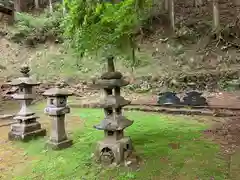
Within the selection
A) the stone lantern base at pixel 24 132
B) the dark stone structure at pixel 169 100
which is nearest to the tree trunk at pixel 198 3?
the dark stone structure at pixel 169 100

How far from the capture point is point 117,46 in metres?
5.14

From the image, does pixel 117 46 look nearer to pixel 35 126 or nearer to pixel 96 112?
pixel 35 126

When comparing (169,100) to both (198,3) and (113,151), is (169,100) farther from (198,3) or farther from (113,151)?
(198,3)

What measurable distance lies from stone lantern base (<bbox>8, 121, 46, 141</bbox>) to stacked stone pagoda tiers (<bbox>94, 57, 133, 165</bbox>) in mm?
2461

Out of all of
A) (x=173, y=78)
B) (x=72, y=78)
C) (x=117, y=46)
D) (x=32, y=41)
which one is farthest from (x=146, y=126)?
(x=32, y=41)

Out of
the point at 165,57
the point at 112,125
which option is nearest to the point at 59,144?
the point at 112,125

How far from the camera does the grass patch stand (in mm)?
4875

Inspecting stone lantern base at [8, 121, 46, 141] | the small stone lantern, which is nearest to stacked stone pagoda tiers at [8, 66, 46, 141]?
stone lantern base at [8, 121, 46, 141]

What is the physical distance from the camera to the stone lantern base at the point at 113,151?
5.21 meters

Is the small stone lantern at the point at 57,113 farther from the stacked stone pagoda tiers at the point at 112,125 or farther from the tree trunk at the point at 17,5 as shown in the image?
the tree trunk at the point at 17,5

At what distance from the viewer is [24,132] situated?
7168mm

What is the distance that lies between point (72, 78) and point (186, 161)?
33.9 ft

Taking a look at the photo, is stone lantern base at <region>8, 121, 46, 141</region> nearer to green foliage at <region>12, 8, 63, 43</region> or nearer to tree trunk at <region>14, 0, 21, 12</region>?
green foliage at <region>12, 8, 63, 43</region>

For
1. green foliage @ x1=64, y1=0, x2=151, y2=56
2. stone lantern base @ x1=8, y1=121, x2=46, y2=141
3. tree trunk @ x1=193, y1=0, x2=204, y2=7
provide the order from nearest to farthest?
green foliage @ x1=64, y1=0, x2=151, y2=56, stone lantern base @ x1=8, y1=121, x2=46, y2=141, tree trunk @ x1=193, y1=0, x2=204, y2=7
